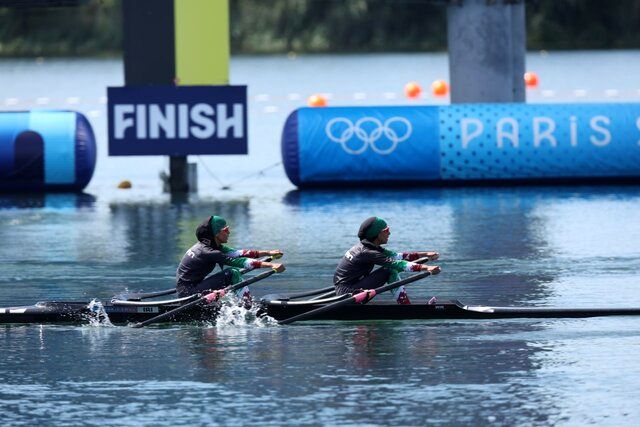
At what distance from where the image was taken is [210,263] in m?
18.3

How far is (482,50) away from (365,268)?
1730cm

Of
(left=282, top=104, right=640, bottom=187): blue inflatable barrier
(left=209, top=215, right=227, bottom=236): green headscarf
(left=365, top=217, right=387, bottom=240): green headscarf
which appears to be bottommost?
(left=365, top=217, right=387, bottom=240): green headscarf

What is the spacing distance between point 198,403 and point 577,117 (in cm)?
1894

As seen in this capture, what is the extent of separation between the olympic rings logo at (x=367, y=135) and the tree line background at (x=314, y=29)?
58.9m

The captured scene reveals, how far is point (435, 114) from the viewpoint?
3197 cm

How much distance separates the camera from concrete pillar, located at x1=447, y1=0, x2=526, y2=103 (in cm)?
3462

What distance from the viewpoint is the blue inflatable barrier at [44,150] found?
31.4 meters

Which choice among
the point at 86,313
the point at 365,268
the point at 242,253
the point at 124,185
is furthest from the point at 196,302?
the point at 124,185

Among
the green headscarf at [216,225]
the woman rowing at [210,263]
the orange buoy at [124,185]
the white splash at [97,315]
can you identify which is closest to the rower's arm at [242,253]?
the woman rowing at [210,263]

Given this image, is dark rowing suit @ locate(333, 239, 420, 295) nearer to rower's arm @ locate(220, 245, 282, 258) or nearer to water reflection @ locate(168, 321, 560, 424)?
water reflection @ locate(168, 321, 560, 424)

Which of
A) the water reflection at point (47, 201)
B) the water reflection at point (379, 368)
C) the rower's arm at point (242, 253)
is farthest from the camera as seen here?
the water reflection at point (47, 201)

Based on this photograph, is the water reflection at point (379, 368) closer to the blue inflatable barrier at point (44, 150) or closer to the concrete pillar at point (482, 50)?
the blue inflatable barrier at point (44, 150)

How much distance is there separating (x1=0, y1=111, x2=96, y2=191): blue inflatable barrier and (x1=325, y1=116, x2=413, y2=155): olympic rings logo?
4.79m

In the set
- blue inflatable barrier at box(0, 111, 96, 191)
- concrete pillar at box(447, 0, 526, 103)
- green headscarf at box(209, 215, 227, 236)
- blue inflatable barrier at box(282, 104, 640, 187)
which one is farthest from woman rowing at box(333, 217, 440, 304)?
concrete pillar at box(447, 0, 526, 103)
